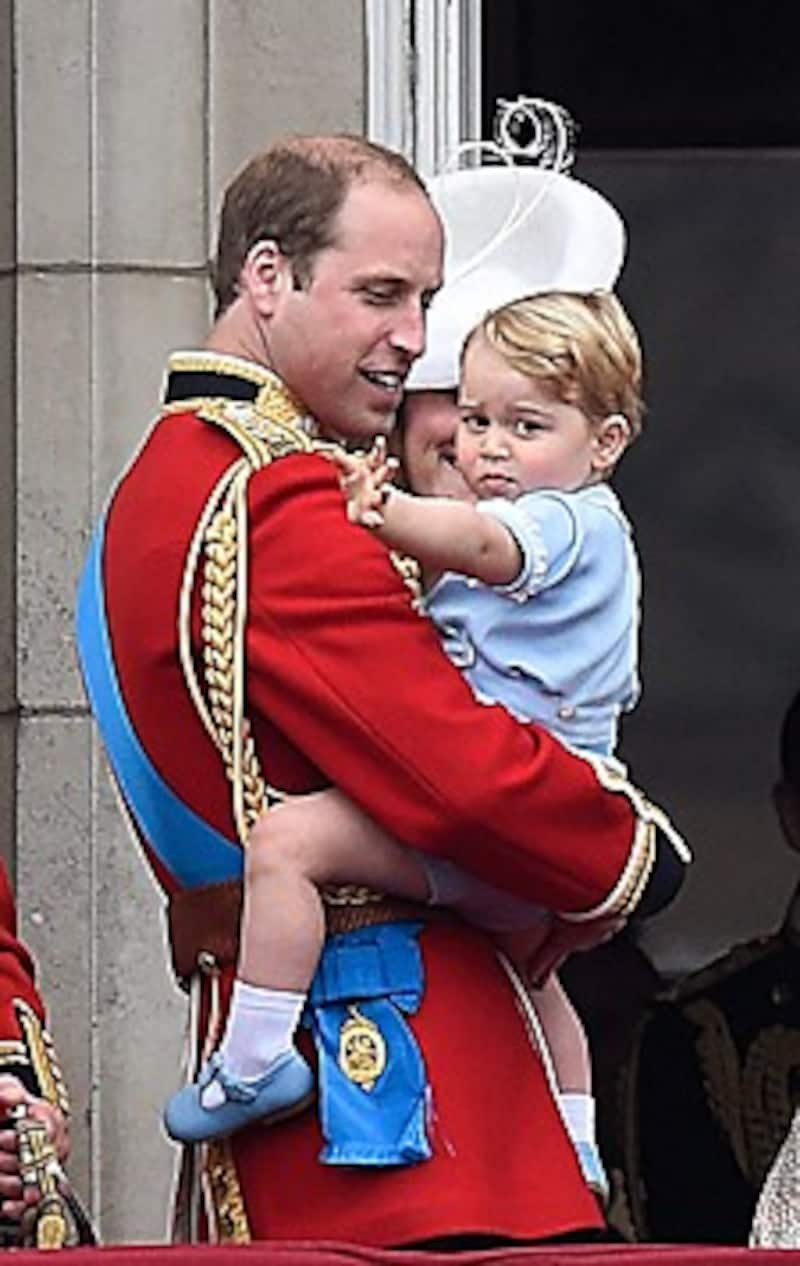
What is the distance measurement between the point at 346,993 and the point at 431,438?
2.30ft

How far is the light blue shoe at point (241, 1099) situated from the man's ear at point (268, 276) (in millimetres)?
688

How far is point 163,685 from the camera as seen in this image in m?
4.25

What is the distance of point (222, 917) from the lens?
429 cm

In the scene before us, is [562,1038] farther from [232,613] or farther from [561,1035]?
[232,613]

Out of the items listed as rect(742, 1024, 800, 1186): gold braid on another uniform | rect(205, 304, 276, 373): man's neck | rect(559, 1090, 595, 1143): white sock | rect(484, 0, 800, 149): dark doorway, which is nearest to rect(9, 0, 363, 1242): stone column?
rect(484, 0, 800, 149): dark doorway

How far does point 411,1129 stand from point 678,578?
3.18 m

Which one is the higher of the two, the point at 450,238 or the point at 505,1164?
the point at 450,238

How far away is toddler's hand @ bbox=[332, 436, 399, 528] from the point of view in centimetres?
416

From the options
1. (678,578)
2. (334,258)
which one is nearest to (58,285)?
(678,578)

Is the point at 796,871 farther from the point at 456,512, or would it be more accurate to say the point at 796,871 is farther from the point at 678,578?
the point at 456,512

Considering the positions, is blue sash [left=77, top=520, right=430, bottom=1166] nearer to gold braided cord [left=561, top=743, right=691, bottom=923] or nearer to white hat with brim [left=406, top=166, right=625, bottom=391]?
gold braided cord [left=561, top=743, right=691, bottom=923]

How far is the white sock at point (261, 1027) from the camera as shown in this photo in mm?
4195

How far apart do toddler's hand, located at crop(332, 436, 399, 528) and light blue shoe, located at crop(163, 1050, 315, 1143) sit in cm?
49

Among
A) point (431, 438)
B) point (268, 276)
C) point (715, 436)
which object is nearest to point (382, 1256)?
point (268, 276)
